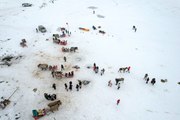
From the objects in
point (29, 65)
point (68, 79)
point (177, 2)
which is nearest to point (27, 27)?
point (29, 65)

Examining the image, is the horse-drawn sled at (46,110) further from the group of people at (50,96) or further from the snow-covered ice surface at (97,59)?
the group of people at (50,96)

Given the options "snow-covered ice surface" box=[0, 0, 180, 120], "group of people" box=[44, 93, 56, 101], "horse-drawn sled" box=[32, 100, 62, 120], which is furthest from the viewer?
"group of people" box=[44, 93, 56, 101]

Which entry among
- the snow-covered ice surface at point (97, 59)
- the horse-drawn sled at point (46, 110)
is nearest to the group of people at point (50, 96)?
the snow-covered ice surface at point (97, 59)

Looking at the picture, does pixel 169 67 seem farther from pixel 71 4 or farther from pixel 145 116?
pixel 71 4

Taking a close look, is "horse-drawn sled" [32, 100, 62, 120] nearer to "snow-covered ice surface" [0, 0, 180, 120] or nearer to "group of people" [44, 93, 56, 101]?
"snow-covered ice surface" [0, 0, 180, 120]

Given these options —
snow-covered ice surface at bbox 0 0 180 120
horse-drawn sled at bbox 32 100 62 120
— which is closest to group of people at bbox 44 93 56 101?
snow-covered ice surface at bbox 0 0 180 120

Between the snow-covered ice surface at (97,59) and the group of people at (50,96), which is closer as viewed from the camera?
the snow-covered ice surface at (97,59)

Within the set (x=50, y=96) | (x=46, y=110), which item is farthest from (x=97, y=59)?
(x=46, y=110)
